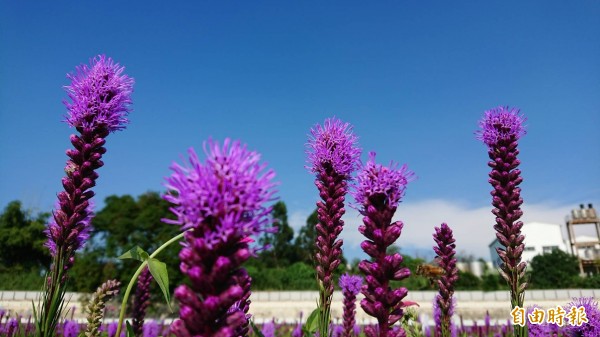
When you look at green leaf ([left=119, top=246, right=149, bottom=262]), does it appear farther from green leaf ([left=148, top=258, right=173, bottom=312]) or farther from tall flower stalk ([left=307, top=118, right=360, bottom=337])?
tall flower stalk ([left=307, top=118, right=360, bottom=337])

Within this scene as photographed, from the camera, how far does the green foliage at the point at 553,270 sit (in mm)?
37406

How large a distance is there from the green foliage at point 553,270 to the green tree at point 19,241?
47.8m

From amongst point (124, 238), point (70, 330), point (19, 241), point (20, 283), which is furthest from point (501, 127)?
point (19, 241)

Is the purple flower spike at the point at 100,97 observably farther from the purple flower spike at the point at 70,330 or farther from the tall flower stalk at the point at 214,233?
the purple flower spike at the point at 70,330

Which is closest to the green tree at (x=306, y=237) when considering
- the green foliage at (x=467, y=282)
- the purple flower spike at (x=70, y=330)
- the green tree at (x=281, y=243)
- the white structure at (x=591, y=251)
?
the green tree at (x=281, y=243)

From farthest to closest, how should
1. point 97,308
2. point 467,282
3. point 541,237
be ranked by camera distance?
point 541,237, point 467,282, point 97,308

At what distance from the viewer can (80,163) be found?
4203 mm

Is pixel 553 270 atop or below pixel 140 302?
atop

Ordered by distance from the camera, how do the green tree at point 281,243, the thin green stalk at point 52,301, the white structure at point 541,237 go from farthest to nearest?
the white structure at point 541,237 < the green tree at point 281,243 < the thin green stalk at point 52,301

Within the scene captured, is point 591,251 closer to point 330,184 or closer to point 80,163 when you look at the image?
point 330,184

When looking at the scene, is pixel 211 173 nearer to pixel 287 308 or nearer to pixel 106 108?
pixel 106 108

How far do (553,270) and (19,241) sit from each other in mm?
52424

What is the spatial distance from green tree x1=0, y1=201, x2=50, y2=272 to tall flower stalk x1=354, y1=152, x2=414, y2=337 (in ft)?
140

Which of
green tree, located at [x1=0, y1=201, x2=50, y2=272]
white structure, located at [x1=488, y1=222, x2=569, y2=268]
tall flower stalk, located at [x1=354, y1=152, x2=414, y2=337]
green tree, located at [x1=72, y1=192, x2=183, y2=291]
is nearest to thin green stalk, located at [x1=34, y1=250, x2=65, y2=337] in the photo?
tall flower stalk, located at [x1=354, y1=152, x2=414, y2=337]
